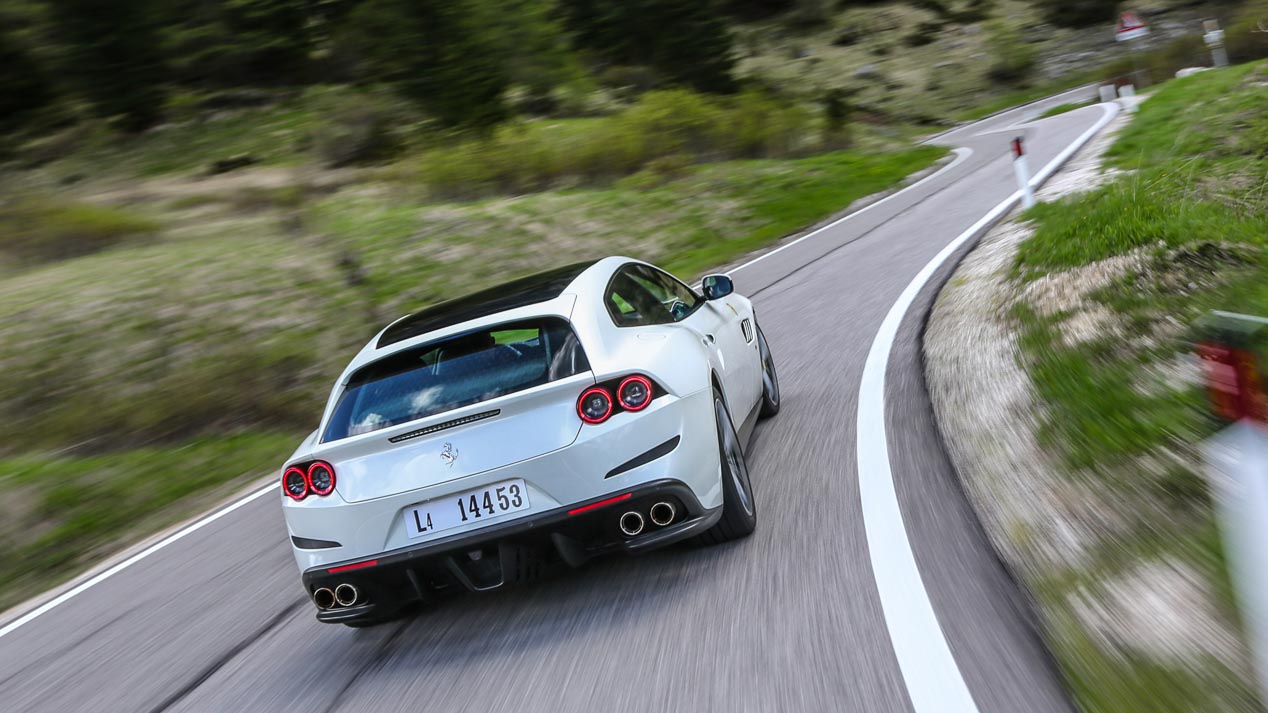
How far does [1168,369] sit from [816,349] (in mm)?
3778

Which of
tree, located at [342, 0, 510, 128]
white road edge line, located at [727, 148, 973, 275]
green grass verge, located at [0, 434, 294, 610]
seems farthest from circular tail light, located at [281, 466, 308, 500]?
tree, located at [342, 0, 510, 128]

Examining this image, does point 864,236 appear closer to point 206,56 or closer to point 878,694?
point 878,694

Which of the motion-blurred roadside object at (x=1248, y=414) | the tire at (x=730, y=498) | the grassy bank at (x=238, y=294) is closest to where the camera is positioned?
the motion-blurred roadside object at (x=1248, y=414)

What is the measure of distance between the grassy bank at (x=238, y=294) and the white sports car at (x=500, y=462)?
4.28 m

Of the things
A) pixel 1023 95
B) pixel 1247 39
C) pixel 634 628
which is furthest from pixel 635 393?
pixel 1023 95

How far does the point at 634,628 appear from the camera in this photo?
422 cm

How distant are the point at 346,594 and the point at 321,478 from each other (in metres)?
0.50

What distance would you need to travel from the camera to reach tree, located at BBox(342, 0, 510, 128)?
107 feet

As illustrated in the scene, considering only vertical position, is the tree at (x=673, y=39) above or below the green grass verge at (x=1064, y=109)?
above

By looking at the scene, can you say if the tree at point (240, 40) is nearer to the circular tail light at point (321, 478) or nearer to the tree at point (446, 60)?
the tree at point (446, 60)

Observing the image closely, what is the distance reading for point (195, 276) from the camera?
16406 millimetres

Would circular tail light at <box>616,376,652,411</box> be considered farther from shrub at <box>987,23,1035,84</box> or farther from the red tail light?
shrub at <box>987,23,1035,84</box>

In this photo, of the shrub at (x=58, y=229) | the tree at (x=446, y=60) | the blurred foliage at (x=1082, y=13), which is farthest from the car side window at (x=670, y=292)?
the blurred foliage at (x=1082, y=13)

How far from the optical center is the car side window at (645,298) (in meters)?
5.15
